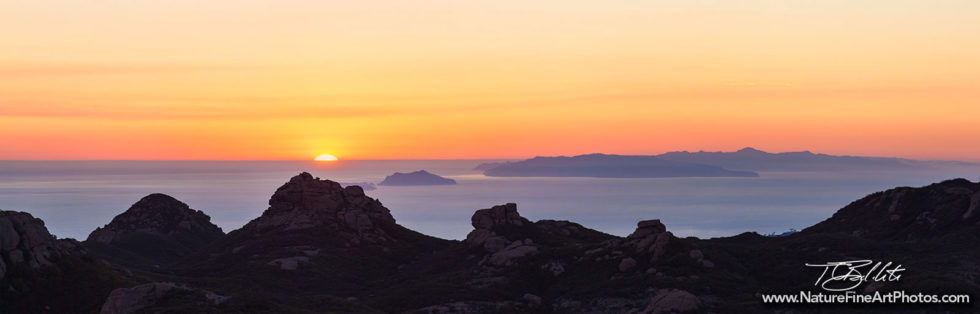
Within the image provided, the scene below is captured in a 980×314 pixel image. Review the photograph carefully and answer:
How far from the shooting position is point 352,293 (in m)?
165

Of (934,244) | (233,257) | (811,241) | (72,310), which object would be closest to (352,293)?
(233,257)

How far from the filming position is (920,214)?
180000mm

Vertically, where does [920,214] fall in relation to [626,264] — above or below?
above

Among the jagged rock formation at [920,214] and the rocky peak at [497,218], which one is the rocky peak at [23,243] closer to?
the rocky peak at [497,218]

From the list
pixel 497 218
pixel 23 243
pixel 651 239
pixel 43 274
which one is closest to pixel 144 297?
pixel 43 274

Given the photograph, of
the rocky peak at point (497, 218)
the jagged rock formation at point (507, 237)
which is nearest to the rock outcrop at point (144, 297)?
the jagged rock formation at point (507, 237)

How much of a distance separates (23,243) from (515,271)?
72870mm

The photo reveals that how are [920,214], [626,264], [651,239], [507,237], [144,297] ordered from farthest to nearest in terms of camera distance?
[507,237]
[920,214]
[651,239]
[626,264]
[144,297]

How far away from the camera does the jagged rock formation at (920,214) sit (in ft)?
563

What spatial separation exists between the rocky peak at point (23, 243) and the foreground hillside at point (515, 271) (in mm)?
192

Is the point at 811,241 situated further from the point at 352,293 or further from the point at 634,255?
the point at 352,293

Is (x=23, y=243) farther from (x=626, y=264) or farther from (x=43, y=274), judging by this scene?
(x=626, y=264)

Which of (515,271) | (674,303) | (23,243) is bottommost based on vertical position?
(674,303)

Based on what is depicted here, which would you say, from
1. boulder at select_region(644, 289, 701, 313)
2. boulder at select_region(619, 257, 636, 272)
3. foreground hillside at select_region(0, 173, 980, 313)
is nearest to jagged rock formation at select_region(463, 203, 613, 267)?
foreground hillside at select_region(0, 173, 980, 313)
